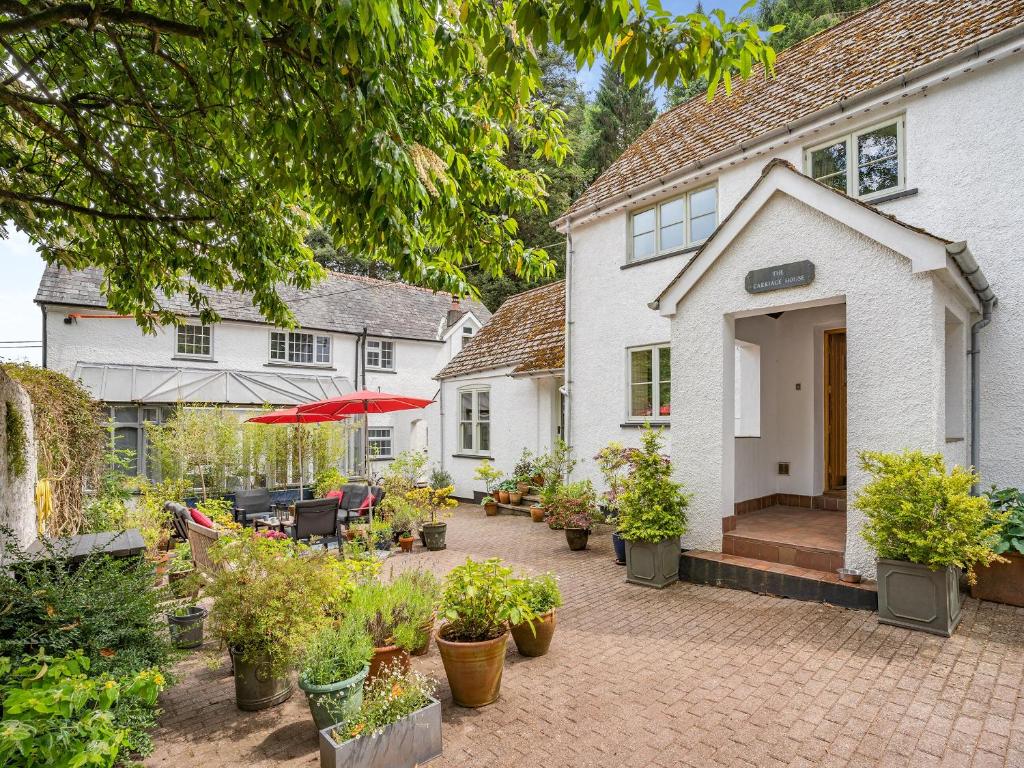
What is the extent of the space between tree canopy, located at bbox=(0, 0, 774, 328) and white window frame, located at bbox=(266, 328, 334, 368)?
13.6m

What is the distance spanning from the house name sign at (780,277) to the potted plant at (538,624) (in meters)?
4.93

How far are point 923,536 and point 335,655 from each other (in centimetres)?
583

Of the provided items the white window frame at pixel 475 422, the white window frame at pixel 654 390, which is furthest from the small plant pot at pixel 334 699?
the white window frame at pixel 475 422

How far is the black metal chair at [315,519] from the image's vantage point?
9391 millimetres

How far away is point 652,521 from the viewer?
7.73m

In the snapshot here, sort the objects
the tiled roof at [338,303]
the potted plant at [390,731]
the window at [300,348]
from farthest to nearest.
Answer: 1. the window at [300,348]
2. the tiled roof at [338,303]
3. the potted plant at [390,731]

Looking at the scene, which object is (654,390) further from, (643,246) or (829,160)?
(829,160)

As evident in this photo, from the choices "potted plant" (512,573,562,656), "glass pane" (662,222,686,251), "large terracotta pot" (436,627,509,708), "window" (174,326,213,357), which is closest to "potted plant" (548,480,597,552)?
"potted plant" (512,573,562,656)

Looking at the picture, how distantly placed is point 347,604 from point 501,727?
1679 mm

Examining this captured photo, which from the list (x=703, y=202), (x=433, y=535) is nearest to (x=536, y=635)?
(x=433, y=535)

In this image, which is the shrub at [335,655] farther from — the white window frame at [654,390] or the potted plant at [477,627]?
the white window frame at [654,390]

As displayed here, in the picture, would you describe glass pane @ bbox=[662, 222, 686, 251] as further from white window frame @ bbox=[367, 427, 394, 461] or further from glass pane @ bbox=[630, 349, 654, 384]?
white window frame @ bbox=[367, 427, 394, 461]

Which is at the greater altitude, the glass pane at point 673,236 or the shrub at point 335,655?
the glass pane at point 673,236

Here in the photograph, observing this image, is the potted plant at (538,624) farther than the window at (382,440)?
No
